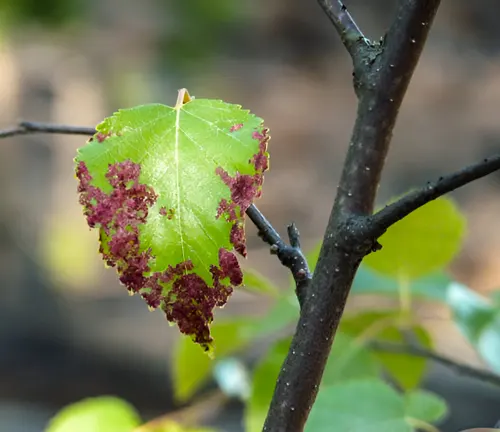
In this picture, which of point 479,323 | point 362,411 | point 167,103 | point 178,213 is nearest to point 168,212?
point 178,213

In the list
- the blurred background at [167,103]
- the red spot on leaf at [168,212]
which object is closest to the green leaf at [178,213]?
the red spot on leaf at [168,212]

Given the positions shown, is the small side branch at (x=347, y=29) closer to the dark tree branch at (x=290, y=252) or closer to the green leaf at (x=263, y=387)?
the dark tree branch at (x=290, y=252)

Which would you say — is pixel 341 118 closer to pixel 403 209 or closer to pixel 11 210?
pixel 11 210

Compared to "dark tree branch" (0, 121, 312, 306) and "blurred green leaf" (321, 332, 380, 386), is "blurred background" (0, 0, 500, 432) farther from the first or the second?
"dark tree branch" (0, 121, 312, 306)

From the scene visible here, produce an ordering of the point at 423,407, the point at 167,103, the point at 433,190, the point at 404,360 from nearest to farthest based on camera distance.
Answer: the point at 433,190, the point at 423,407, the point at 404,360, the point at 167,103

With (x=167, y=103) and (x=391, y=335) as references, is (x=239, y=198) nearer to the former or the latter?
(x=391, y=335)
